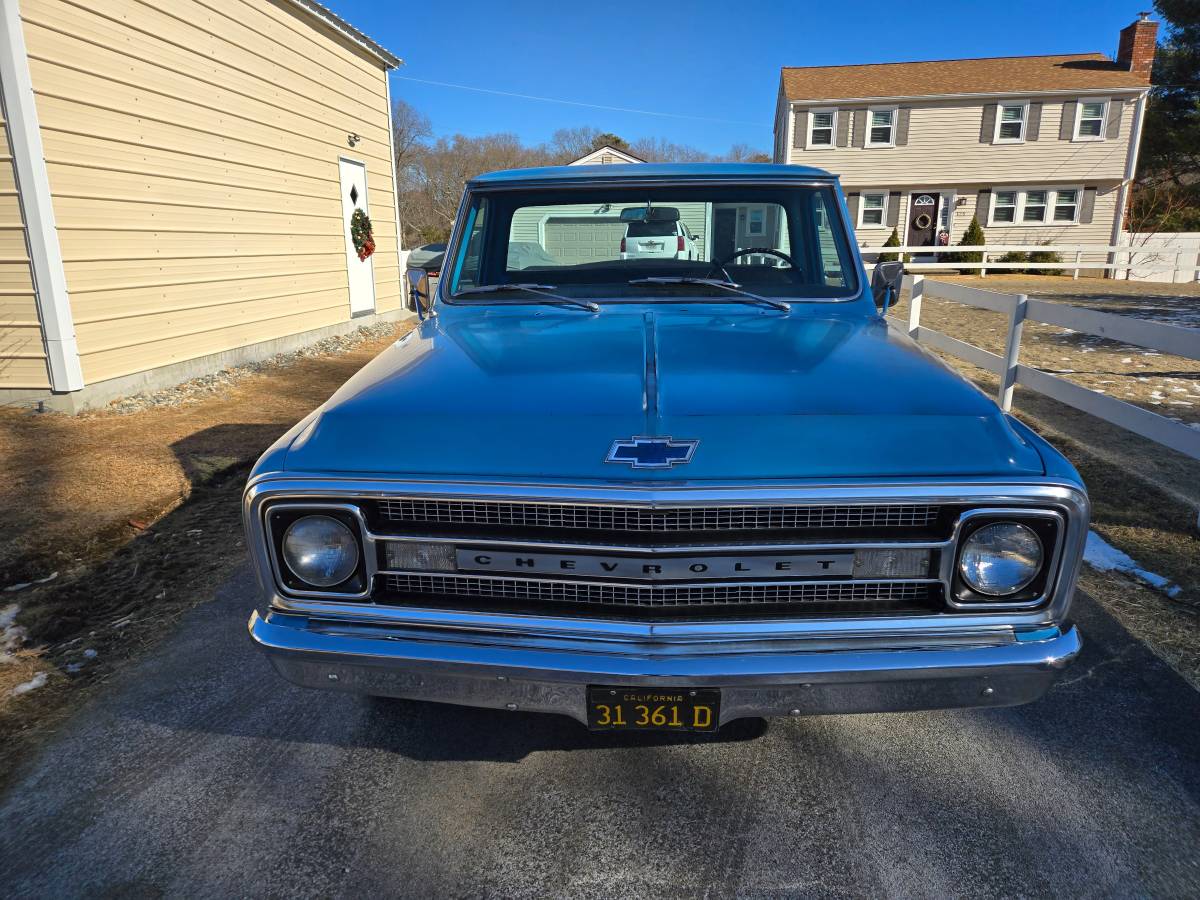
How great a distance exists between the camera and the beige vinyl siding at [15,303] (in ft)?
20.7

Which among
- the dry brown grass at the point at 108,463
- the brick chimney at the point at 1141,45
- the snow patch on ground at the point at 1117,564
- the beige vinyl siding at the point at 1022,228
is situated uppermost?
the brick chimney at the point at 1141,45

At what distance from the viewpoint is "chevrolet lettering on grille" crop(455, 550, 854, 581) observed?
197 cm

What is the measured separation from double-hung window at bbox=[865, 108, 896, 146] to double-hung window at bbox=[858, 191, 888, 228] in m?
1.63

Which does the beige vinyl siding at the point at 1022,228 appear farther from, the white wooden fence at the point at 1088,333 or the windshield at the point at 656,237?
the windshield at the point at 656,237

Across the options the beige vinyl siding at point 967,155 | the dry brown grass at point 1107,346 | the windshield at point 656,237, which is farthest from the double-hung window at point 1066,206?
the windshield at point 656,237

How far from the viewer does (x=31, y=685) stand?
118 inches

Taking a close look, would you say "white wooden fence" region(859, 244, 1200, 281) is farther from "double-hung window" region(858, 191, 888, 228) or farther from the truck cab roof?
the truck cab roof

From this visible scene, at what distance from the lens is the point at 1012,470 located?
1.95 m

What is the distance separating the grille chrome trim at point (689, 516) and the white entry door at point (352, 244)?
1133 centimetres

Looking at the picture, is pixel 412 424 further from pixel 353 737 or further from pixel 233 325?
pixel 233 325

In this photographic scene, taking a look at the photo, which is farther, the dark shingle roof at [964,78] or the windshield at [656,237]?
the dark shingle roof at [964,78]

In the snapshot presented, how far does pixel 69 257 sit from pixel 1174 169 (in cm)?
4064

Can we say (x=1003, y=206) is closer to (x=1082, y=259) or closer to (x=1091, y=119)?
(x=1082, y=259)

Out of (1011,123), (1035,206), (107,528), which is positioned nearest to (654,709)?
(107,528)
